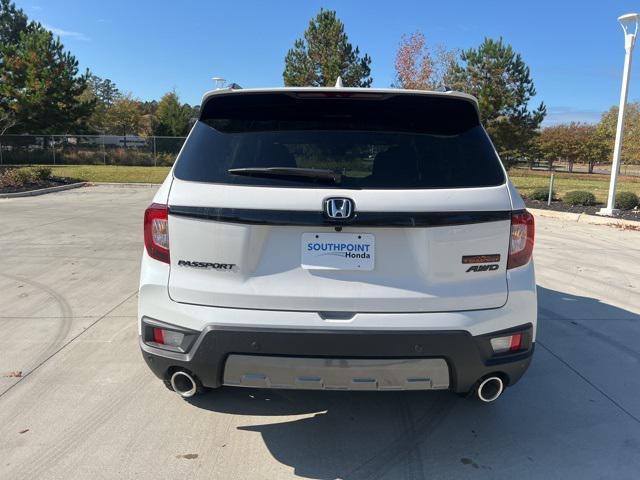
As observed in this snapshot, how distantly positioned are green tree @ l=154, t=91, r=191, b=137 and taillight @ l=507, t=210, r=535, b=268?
45.3 metres

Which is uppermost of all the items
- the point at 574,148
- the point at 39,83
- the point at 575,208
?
the point at 39,83

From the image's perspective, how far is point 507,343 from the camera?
99.7 inches

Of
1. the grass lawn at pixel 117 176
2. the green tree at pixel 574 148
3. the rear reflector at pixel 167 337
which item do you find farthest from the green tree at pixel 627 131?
the rear reflector at pixel 167 337

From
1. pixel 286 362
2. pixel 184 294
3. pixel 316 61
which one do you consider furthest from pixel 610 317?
pixel 316 61

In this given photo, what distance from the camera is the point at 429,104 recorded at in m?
2.72

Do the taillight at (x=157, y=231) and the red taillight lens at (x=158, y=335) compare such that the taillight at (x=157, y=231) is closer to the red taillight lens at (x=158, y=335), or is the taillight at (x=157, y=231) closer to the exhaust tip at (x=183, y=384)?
the red taillight lens at (x=158, y=335)

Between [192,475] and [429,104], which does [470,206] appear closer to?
[429,104]

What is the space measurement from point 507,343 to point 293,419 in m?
1.37

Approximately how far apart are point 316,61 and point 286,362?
31527mm

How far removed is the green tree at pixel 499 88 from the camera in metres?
28.5

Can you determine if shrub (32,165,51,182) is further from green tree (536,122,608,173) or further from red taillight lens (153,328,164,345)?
green tree (536,122,608,173)

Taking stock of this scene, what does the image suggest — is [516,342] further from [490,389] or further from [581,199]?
[581,199]

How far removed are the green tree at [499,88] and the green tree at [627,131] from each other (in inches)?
237

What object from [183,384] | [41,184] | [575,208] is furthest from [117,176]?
[183,384]
